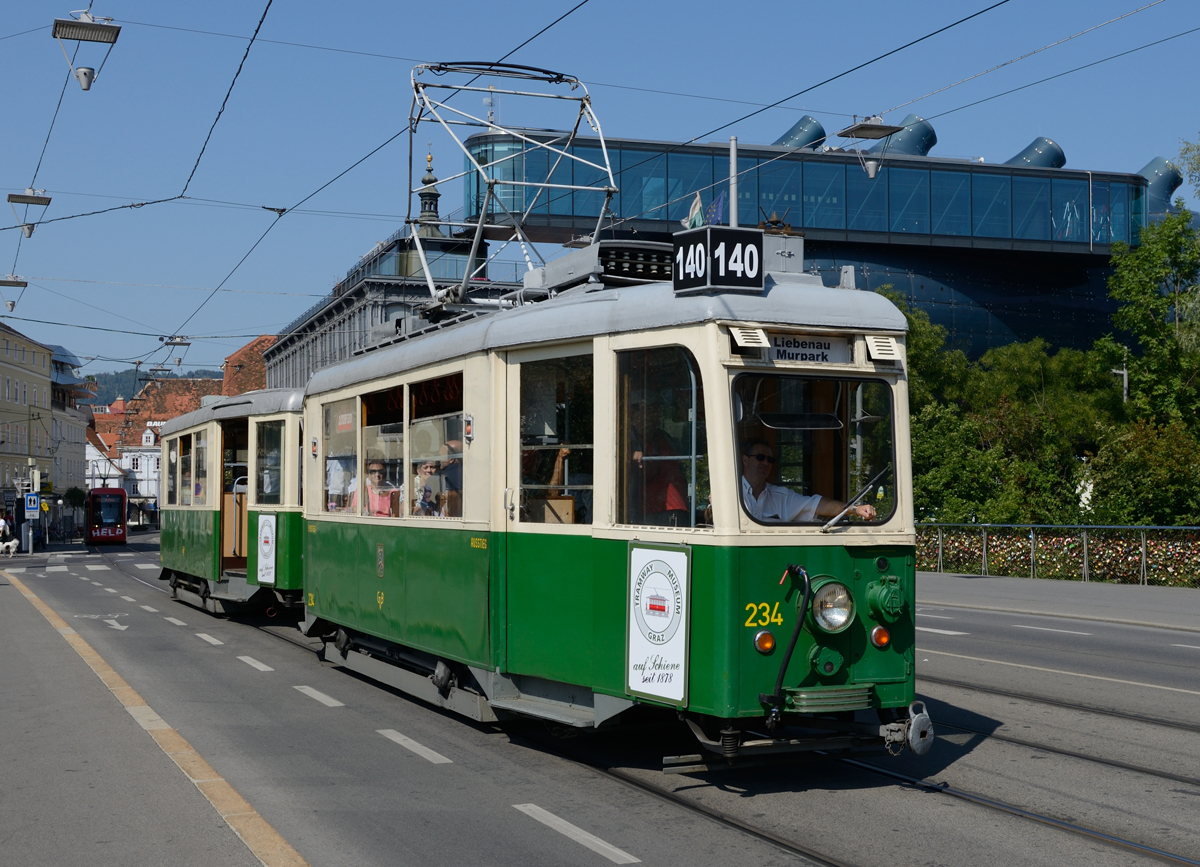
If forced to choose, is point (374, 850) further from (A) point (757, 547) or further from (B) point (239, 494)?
(B) point (239, 494)

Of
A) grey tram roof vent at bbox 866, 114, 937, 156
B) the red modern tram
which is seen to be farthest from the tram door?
grey tram roof vent at bbox 866, 114, 937, 156

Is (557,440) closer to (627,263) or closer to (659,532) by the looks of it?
(659,532)

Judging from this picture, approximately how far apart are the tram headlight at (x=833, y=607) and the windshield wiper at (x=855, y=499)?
31cm

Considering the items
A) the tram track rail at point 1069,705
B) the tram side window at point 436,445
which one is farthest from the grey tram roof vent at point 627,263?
the tram track rail at point 1069,705

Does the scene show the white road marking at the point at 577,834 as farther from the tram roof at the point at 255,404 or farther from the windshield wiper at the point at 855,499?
the tram roof at the point at 255,404

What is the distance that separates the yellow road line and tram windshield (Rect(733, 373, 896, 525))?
287cm

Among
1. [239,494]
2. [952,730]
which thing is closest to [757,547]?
[952,730]

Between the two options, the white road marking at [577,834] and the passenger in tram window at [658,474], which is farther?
the passenger in tram window at [658,474]

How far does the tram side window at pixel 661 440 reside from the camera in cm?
700

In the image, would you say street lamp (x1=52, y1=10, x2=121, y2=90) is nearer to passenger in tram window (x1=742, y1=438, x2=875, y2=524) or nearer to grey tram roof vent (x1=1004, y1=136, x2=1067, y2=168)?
passenger in tram window (x1=742, y1=438, x2=875, y2=524)

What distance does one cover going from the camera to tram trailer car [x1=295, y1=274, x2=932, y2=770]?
6.84 m

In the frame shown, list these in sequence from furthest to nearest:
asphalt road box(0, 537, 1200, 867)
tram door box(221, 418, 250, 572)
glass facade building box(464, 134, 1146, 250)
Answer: glass facade building box(464, 134, 1146, 250) → tram door box(221, 418, 250, 572) → asphalt road box(0, 537, 1200, 867)

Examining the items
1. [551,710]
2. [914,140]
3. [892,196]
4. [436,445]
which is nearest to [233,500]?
[436,445]

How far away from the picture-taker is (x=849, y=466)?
7301mm
